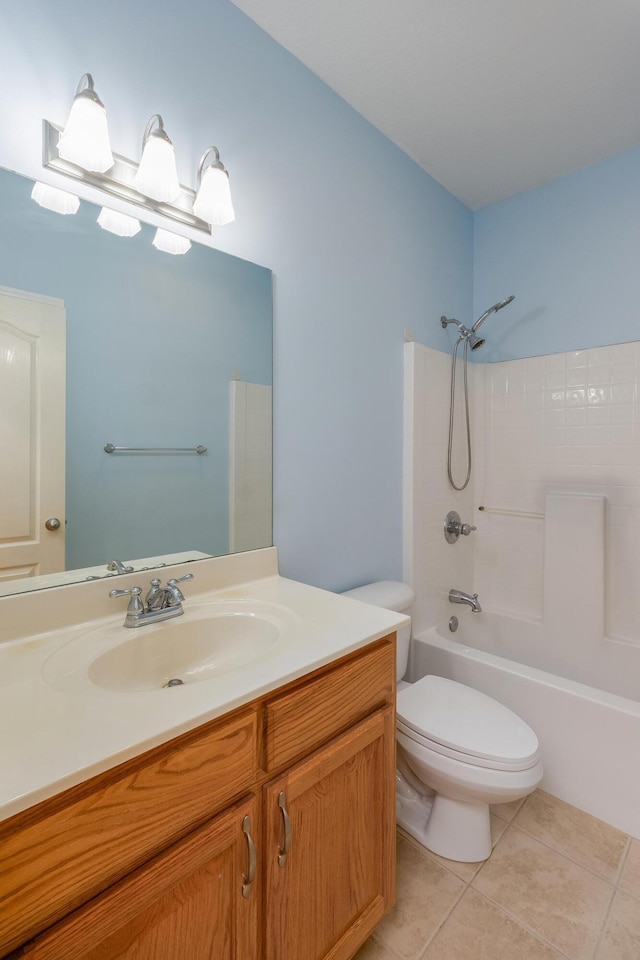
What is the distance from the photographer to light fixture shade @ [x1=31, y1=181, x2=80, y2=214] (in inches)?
39.4

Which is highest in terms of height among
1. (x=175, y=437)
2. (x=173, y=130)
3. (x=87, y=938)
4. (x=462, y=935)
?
(x=173, y=130)

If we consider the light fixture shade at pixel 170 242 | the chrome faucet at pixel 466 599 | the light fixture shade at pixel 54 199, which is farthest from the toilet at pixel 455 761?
the light fixture shade at pixel 54 199

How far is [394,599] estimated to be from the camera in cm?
166

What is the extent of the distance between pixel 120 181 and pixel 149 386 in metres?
0.50

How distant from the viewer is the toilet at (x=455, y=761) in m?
1.25

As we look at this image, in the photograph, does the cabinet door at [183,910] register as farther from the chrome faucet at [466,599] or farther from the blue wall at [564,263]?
the blue wall at [564,263]

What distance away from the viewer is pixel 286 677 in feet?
2.66

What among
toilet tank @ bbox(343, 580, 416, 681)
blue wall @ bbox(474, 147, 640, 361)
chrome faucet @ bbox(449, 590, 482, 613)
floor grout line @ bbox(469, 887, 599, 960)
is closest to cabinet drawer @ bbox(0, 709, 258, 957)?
toilet tank @ bbox(343, 580, 416, 681)

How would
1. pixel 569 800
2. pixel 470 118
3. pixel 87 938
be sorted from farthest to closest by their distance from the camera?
pixel 470 118 < pixel 569 800 < pixel 87 938

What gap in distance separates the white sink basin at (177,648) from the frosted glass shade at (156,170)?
1062 millimetres

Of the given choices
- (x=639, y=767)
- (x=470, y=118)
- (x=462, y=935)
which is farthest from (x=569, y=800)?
(x=470, y=118)

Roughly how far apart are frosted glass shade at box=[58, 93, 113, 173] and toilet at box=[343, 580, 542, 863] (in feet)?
4.36

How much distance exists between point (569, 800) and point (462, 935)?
0.69 meters

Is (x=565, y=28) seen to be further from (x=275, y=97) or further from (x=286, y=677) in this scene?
(x=286, y=677)
